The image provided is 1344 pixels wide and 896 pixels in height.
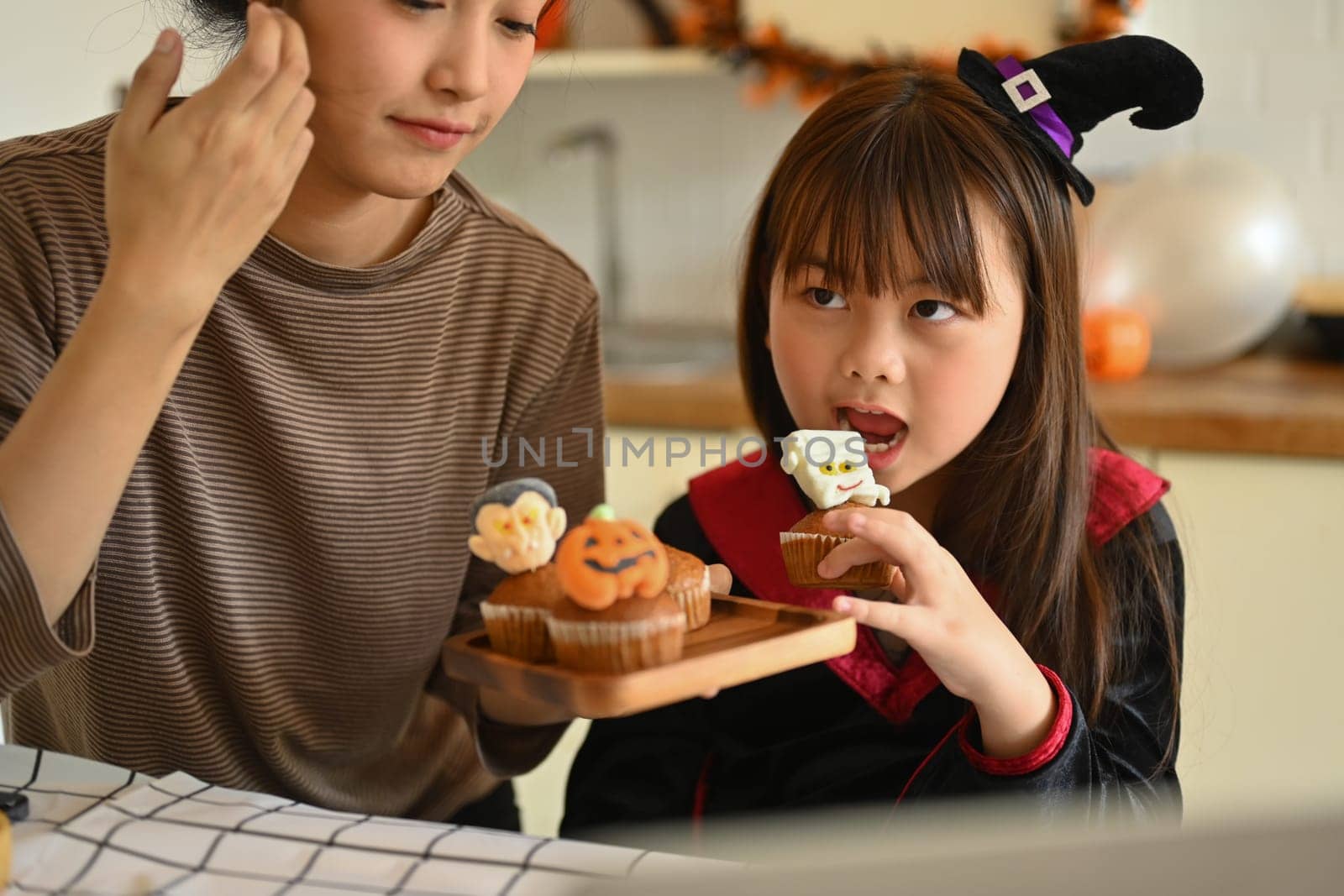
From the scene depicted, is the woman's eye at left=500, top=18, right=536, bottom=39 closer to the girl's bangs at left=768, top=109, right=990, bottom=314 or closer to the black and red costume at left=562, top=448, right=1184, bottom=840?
the girl's bangs at left=768, top=109, right=990, bottom=314

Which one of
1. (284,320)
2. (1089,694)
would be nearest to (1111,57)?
(1089,694)

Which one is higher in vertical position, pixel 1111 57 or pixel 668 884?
pixel 1111 57

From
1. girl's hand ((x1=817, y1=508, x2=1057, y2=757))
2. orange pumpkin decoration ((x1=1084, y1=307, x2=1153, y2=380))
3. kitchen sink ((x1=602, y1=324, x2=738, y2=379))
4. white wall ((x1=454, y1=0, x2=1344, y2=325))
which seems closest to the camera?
girl's hand ((x1=817, y1=508, x2=1057, y2=757))

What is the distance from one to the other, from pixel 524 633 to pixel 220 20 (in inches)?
23.6

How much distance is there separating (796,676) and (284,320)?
0.56m

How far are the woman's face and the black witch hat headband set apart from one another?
0.40 m

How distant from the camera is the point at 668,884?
42 centimetres

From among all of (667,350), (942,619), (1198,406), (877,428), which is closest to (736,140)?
(667,350)

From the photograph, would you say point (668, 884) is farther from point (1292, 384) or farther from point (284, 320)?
point (1292, 384)

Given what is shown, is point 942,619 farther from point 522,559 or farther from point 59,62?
point 59,62

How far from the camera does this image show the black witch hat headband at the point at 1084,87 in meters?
1.06

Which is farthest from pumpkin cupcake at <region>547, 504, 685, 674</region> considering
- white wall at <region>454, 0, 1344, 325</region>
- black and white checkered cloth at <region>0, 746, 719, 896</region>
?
white wall at <region>454, 0, 1344, 325</region>

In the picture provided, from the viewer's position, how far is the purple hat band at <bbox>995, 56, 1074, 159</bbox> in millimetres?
1093

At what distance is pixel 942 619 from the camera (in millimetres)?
886
